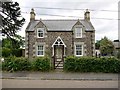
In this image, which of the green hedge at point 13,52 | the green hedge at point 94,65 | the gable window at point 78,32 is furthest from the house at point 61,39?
the green hedge at point 94,65

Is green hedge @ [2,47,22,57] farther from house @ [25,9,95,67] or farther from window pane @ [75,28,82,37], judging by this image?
window pane @ [75,28,82,37]

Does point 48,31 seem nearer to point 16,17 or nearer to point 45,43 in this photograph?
point 45,43

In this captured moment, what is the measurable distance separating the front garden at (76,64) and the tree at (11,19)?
678cm

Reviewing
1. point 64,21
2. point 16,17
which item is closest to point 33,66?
point 16,17

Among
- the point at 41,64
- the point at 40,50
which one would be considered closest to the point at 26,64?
the point at 41,64

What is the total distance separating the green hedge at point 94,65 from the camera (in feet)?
60.7

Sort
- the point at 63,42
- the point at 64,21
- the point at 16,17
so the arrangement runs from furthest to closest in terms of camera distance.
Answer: the point at 64,21
the point at 63,42
the point at 16,17

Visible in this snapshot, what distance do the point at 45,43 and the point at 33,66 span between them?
13.4 metres

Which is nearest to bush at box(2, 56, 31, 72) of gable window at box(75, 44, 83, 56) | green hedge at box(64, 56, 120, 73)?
green hedge at box(64, 56, 120, 73)

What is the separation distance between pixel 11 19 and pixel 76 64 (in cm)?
1286

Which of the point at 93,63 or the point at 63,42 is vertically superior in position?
the point at 63,42

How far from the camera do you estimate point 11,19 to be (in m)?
27.7

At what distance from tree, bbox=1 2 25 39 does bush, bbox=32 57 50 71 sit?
728cm

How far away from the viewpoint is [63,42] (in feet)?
104
